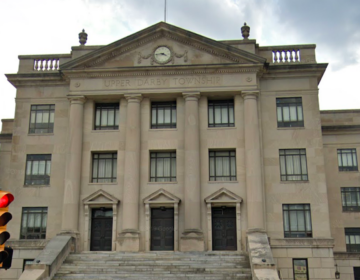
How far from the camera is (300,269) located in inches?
1180

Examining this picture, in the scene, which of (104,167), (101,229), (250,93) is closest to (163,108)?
(104,167)

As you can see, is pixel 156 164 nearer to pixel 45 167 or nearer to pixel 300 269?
Result: pixel 45 167

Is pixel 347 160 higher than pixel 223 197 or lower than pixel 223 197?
higher

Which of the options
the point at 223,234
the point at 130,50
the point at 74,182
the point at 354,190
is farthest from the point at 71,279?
the point at 354,190

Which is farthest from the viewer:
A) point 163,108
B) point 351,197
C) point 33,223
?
point 351,197

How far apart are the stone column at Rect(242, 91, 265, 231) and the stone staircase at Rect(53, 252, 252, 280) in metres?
2.67

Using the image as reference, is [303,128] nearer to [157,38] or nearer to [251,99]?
[251,99]

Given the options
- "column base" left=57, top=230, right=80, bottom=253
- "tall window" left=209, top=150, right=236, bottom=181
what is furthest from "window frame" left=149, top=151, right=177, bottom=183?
"column base" left=57, top=230, right=80, bottom=253

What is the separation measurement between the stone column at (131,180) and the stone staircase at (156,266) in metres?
1.28

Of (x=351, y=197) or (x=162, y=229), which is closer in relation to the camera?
(x=162, y=229)

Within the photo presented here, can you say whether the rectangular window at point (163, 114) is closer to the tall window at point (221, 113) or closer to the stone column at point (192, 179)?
the stone column at point (192, 179)

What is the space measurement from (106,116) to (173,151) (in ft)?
16.8

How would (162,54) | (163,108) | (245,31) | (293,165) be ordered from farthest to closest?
(245,31) < (163,108) < (162,54) < (293,165)

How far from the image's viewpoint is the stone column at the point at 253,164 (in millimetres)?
30531
